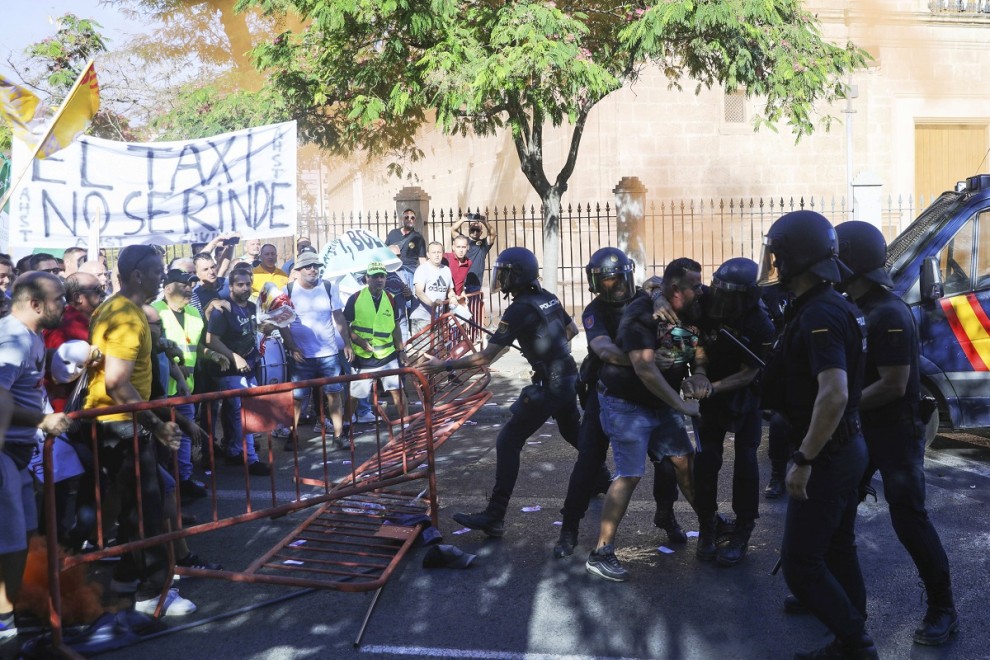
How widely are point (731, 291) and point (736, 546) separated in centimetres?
141

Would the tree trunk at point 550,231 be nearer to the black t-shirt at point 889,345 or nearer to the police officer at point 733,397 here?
the police officer at point 733,397

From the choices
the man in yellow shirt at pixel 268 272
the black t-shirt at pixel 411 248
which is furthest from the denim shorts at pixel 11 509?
the black t-shirt at pixel 411 248

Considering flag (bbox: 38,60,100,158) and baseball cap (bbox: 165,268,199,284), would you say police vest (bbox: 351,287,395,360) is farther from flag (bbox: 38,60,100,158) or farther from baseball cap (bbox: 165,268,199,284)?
flag (bbox: 38,60,100,158)

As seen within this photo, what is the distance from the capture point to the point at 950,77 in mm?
23031

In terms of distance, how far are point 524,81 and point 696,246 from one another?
1105cm

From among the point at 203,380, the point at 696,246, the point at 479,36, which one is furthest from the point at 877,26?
the point at 203,380

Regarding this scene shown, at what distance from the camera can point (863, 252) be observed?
436 centimetres

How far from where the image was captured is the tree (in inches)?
431

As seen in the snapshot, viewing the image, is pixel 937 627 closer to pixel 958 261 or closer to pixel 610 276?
pixel 610 276

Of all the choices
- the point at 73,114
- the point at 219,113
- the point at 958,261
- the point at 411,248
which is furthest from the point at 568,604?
the point at 219,113

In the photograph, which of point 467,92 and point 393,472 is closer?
point 393,472

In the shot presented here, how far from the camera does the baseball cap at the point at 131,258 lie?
5141 mm

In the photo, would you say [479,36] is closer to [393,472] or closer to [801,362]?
[393,472]

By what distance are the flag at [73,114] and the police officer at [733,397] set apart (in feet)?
12.2
